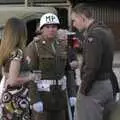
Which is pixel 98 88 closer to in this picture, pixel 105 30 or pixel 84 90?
pixel 84 90

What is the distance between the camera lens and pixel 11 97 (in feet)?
17.8

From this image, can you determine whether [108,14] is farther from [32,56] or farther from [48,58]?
[32,56]

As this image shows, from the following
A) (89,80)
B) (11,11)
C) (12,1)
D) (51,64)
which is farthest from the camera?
(12,1)

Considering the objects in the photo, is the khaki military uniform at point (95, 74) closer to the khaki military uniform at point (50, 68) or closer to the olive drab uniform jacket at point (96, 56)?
the olive drab uniform jacket at point (96, 56)

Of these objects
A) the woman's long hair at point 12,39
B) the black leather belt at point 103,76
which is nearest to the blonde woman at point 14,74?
the woman's long hair at point 12,39

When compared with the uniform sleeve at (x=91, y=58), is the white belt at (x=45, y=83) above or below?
below

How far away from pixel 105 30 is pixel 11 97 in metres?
1.18

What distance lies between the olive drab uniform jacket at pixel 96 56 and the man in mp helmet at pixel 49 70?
0.53 m

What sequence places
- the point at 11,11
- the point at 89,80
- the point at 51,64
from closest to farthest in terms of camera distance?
the point at 89,80, the point at 51,64, the point at 11,11

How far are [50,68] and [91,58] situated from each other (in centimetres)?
75

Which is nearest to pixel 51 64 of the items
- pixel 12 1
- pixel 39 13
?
pixel 39 13

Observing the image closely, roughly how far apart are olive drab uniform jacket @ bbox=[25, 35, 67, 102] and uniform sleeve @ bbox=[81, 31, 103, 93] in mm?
588

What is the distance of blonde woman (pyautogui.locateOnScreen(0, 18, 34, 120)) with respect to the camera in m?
5.22

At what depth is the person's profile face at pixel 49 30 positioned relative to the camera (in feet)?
19.4
